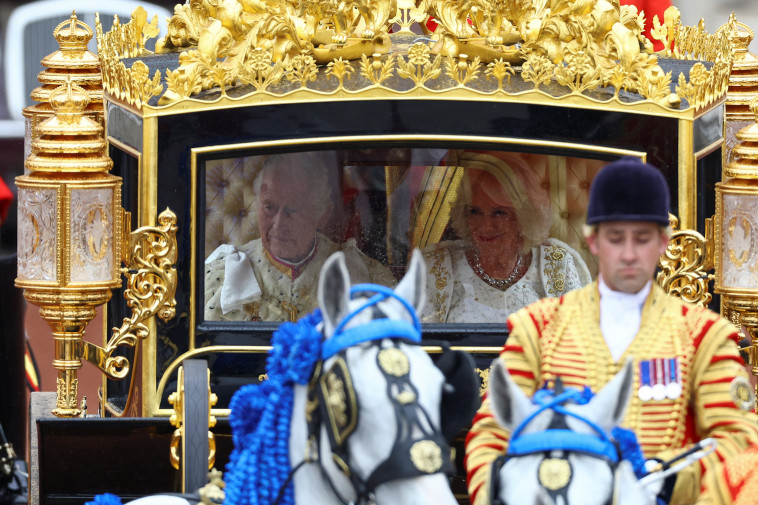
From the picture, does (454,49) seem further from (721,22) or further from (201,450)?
(721,22)

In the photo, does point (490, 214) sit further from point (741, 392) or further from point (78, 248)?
point (741, 392)

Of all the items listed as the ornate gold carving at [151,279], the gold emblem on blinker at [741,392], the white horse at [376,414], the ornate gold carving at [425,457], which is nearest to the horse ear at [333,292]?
the white horse at [376,414]

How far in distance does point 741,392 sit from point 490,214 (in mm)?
1422

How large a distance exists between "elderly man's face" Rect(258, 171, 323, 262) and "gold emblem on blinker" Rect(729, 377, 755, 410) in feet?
5.21

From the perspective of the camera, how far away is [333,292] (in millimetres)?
3285

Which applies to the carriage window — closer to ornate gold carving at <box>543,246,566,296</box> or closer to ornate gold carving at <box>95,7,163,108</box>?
ornate gold carving at <box>543,246,566,296</box>

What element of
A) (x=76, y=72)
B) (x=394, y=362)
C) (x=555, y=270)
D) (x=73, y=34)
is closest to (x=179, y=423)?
(x=555, y=270)

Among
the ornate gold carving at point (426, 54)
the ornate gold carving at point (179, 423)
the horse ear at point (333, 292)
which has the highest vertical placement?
the ornate gold carving at point (426, 54)

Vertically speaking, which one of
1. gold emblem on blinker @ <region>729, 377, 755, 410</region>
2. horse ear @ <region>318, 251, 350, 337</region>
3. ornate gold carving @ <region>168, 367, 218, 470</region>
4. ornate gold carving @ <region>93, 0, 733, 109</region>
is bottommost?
ornate gold carving @ <region>168, 367, 218, 470</region>

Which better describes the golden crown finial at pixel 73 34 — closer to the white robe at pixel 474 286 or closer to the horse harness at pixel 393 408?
the white robe at pixel 474 286

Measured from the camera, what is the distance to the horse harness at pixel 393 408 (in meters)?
3.15

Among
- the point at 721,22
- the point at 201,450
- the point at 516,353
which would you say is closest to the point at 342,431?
the point at 516,353

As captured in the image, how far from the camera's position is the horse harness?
3150 mm

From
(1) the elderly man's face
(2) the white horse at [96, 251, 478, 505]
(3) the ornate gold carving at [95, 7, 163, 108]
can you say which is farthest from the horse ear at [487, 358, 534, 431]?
(3) the ornate gold carving at [95, 7, 163, 108]
